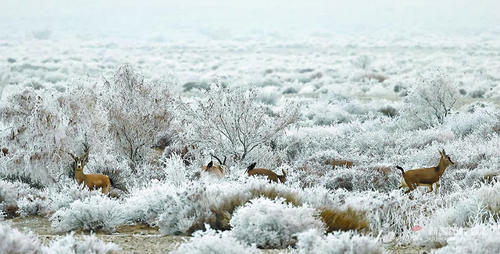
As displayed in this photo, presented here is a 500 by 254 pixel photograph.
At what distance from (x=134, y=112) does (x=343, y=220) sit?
18.7 ft

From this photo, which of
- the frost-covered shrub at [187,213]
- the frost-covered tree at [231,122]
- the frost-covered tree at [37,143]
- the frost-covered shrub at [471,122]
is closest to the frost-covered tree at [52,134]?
the frost-covered tree at [37,143]

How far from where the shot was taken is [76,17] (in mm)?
159500

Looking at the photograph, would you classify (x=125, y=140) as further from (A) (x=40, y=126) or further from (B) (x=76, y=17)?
(B) (x=76, y=17)

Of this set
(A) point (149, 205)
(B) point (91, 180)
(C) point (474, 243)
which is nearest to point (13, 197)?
(B) point (91, 180)

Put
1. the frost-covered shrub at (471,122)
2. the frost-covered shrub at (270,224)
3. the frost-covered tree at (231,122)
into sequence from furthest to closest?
the frost-covered shrub at (471,122)
the frost-covered tree at (231,122)
the frost-covered shrub at (270,224)

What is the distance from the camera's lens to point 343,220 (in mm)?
6043

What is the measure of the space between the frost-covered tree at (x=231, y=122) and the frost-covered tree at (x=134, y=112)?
0.61 metres

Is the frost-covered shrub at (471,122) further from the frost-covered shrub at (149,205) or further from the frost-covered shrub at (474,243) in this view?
the frost-covered shrub at (474,243)

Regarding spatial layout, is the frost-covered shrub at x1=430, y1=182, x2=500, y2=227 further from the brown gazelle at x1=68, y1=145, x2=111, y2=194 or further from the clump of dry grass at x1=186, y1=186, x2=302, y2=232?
the brown gazelle at x1=68, y1=145, x2=111, y2=194

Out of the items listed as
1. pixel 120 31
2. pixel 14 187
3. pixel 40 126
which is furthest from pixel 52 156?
pixel 120 31

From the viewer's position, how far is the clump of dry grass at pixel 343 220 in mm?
6004

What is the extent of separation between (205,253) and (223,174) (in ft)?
13.8

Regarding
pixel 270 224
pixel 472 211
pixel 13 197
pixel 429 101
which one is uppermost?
pixel 270 224

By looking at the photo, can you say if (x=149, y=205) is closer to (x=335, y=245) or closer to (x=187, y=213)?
(x=187, y=213)
